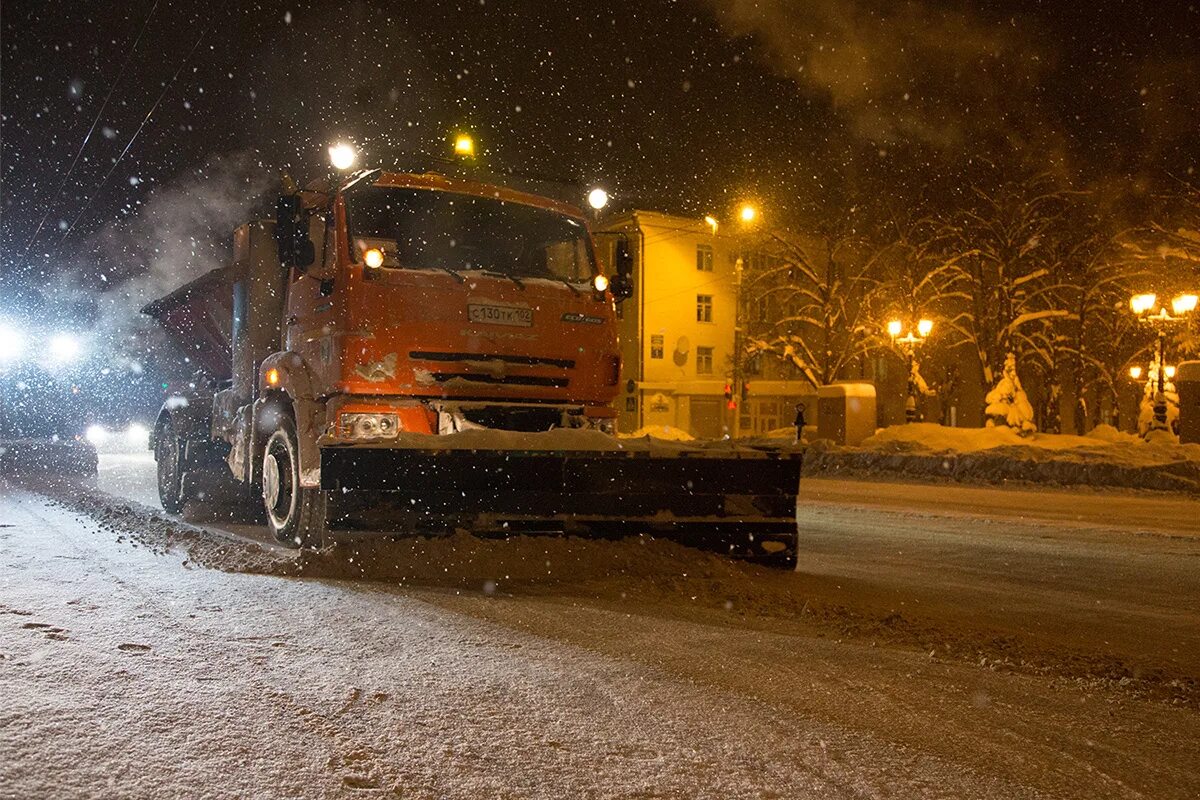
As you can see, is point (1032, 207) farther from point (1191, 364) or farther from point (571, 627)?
point (571, 627)

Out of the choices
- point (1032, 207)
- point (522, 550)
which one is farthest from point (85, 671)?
point (1032, 207)

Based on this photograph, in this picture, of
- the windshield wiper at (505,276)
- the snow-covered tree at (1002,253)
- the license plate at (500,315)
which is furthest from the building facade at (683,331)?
the license plate at (500,315)

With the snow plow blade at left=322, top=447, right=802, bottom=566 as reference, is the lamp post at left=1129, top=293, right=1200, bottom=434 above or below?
above

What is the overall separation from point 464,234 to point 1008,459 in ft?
57.8

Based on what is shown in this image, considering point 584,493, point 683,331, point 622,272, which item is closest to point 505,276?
point 622,272

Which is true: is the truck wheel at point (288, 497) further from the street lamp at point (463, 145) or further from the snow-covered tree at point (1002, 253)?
the snow-covered tree at point (1002, 253)

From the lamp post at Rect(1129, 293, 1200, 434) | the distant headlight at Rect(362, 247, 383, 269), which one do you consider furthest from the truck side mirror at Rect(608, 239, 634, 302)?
the lamp post at Rect(1129, 293, 1200, 434)

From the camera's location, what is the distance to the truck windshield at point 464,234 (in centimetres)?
796

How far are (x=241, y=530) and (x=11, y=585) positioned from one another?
3.42m

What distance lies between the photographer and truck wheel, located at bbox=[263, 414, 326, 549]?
7.66 m

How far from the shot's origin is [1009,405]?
1168 inches

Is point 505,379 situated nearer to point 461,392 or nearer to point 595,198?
point 461,392

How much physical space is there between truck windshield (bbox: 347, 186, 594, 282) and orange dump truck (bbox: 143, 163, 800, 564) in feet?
0.05

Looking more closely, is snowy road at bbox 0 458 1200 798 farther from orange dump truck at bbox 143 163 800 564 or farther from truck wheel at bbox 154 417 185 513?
truck wheel at bbox 154 417 185 513
